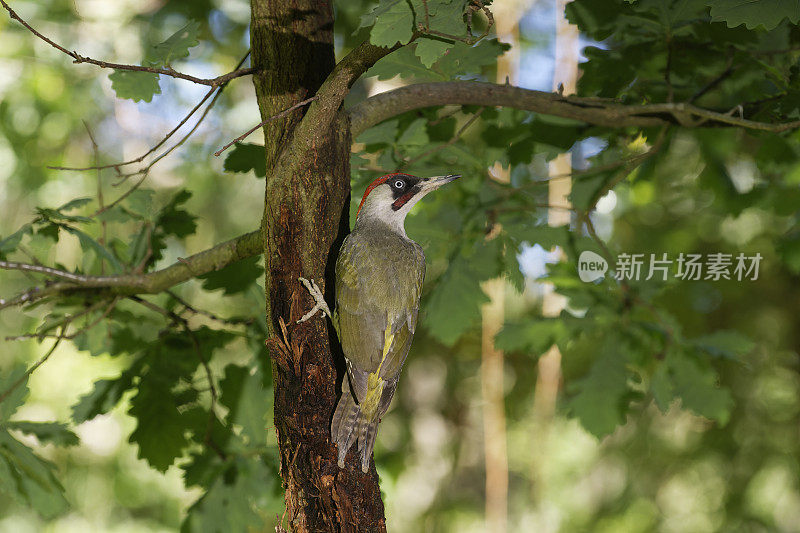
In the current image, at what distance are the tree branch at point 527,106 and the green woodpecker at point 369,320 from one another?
0.46 meters

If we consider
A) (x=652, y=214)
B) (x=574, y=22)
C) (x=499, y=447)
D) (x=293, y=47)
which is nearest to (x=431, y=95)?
(x=293, y=47)

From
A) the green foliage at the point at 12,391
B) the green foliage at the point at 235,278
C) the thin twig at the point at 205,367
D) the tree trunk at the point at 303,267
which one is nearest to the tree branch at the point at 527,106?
the tree trunk at the point at 303,267

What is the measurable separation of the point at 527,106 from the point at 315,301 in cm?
118

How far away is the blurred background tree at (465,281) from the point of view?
2.31 meters

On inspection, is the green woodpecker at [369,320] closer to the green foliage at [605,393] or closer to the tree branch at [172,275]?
the tree branch at [172,275]

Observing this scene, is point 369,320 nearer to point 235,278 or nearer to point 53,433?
point 235,278

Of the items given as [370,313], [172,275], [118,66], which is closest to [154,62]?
[118,66]

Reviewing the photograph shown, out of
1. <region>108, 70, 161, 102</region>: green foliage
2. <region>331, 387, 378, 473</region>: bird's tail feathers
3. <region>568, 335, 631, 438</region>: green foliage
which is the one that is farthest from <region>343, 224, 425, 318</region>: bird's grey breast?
<region>568, 335, 631, 438</region>: green foliage

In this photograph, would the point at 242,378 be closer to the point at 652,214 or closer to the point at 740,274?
the point at 740,274

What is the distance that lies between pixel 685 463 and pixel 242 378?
477 cm

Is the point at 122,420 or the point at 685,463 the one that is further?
the point at 122,420

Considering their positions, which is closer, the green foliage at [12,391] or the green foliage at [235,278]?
the green foliage at [12,391]

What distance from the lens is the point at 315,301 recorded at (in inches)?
61.6

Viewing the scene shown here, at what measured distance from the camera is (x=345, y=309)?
1.53 meters
